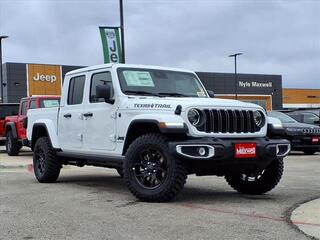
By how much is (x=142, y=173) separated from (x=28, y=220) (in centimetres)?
186

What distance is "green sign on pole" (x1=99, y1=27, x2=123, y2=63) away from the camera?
64.0 feet

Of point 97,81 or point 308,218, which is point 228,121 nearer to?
point 308,218

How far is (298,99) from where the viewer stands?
91.6 meters

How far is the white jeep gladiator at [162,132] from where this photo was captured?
301 inches

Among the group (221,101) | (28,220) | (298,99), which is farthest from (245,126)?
(298,99)

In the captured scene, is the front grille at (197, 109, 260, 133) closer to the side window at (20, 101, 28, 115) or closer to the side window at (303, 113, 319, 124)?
the side window at (20, 101, 28, 115)

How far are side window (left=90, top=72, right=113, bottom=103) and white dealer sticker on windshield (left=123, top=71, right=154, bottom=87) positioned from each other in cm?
30

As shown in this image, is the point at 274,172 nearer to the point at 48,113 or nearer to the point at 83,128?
the point at 83,128

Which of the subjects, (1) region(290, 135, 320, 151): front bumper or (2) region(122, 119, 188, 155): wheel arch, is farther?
(1) region(290, 135, 320, 151): front bumper

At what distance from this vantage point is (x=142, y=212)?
7277mm

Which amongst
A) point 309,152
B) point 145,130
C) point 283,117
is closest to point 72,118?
point 145,130

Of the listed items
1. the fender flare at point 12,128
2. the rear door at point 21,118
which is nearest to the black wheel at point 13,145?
the fender flare at point 12,128

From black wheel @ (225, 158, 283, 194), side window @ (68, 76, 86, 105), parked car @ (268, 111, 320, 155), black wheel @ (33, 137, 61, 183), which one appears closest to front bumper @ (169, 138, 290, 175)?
black wheel @ (225, 158, 283, 194)

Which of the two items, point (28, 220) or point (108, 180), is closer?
point (28, 220)
